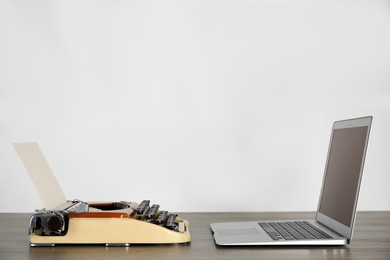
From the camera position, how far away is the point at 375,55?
2.24m

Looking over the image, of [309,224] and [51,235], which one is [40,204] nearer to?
[51,235]

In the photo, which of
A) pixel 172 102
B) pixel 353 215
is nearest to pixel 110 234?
pixel 353 215

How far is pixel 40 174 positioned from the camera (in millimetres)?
1521

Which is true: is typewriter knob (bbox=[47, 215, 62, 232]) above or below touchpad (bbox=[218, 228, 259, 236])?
below

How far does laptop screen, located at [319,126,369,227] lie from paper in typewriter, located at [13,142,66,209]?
0.79 meters

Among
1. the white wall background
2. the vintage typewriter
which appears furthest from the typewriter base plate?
the white wall background

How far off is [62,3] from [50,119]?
47 cm

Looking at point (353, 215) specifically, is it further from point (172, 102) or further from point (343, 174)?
point (172, 102)

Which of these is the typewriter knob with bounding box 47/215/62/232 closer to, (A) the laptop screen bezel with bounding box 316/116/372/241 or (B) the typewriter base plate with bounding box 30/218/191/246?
(B) the typewriter base plate with bounding box 30/218/191/246

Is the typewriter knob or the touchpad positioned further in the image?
the touchpad

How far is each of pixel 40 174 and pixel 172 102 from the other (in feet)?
2.61

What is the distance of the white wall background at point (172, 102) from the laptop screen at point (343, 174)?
0.46 metres

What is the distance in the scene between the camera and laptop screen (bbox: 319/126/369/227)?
1.45m

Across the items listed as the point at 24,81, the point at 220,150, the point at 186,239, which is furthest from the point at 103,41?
the point at 186,239
